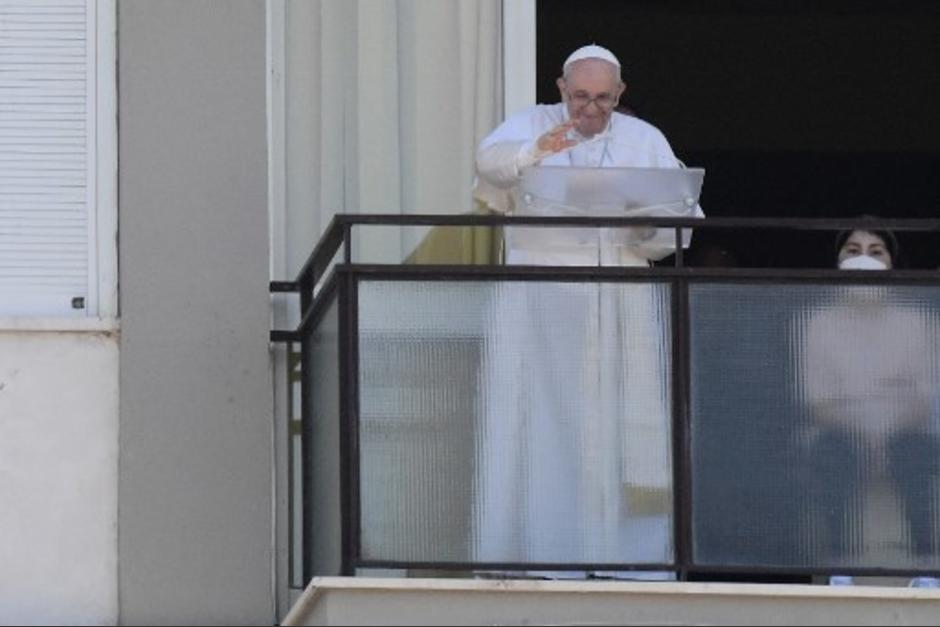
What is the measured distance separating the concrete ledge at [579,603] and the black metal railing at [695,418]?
112 mm

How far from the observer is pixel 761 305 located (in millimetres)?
10578

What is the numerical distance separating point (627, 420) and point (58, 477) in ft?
7.42

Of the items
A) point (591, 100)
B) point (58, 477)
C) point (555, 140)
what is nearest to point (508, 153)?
point (555, 140)

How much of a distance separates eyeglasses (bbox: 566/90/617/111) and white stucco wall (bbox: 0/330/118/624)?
2.03 meters

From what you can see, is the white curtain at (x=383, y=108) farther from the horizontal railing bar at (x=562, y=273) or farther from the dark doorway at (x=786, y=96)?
the dark doorway at (x=786, y=96)

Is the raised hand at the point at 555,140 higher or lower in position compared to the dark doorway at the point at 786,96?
lower

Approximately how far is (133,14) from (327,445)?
2012mm

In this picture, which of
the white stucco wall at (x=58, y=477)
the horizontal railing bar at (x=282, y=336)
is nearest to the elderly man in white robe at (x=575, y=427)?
the horizontal railing bar at (x=282, y=336)

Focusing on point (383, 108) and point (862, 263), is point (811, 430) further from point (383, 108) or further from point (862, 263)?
point (383, 108)

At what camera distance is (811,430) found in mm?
10562

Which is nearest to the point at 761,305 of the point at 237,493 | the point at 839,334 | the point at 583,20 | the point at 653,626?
the point at 839,334

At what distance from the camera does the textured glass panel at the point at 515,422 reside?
1042cm

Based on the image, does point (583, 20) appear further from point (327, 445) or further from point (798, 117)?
point (327, 445)

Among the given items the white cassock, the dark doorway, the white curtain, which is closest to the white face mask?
the white cassock
